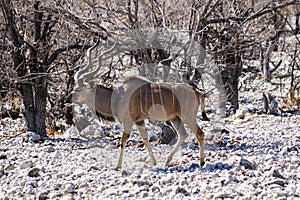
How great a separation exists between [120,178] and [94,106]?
169 cm

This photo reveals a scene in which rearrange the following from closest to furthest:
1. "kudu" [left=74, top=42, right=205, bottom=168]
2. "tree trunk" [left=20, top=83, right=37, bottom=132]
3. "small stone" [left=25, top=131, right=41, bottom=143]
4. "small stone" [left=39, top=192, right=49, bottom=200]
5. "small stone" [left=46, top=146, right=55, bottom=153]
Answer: "small stone" [left=39, top=192, right=49, bottom=200] < "kudu" [left=74, top=42, right=205, bottom=168] < "small stone" [left=46, top=146, right=55, bottom=153] < "small stone" [left=25, top=131, right=41, bottom=143] < "tree trunk" [left=20, top=83, right=37, bottom=132]

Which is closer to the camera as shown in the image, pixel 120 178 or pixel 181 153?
pixel 120 178

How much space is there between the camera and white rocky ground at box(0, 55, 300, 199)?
620 centimetres

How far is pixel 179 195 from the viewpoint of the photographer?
5969 mm

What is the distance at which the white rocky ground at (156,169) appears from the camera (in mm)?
6195

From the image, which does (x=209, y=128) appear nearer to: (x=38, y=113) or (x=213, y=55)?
(x=213, y=55)

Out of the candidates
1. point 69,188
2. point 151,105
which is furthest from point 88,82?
point 69,188

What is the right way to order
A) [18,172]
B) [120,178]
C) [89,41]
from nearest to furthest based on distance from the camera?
1. [120,178]
2. [18,172]
3. [89,41]

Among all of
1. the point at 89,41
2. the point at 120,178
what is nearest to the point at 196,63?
the point at 89,41

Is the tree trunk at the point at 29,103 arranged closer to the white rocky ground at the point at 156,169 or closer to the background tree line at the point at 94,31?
the background tree line at the point at 94,31

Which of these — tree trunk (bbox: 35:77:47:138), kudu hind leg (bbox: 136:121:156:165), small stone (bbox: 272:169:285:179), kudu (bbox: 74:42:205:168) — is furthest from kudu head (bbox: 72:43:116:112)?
tree trunk (bbox: 35:77:47:138)

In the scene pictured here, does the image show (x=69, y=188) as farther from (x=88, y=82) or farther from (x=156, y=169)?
(x=88, y=82)

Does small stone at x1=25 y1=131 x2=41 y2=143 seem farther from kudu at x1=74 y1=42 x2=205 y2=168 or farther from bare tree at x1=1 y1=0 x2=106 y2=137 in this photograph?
kudu at x1=74 y1=42 x2=205 y2=168

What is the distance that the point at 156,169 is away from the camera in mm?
7492
